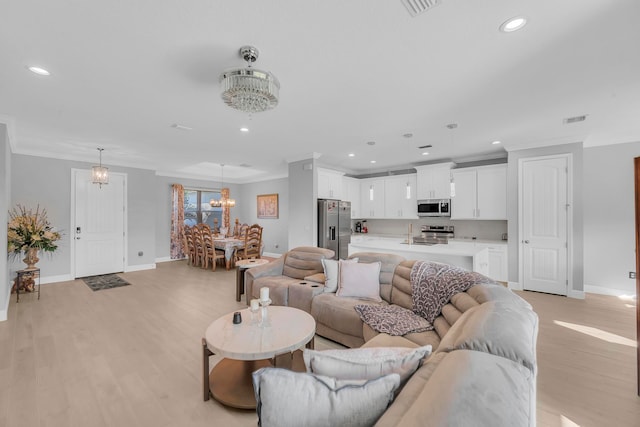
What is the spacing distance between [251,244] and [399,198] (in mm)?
3901

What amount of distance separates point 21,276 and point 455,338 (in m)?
6.55

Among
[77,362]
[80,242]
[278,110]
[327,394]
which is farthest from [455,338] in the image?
[80,242]

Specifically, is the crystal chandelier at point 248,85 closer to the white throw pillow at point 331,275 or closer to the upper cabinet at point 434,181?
the white throw pillow at point 331,275

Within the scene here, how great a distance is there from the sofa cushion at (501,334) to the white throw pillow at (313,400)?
0.44 m

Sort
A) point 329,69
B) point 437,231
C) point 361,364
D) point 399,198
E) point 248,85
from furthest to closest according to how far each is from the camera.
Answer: point 399,198, point 437,231, point 329,69, point 248,85, point 361,364

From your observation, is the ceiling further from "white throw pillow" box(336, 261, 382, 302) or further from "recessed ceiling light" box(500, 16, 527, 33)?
"white throw pillow" box(336, 261, 382, 302)

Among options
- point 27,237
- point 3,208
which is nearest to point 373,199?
point 3,208

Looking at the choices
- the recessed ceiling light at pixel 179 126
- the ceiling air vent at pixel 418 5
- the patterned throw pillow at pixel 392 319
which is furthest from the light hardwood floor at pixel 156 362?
the ceiling air vent at pixel 418 5

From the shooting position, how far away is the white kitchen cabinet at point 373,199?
22.6 feet

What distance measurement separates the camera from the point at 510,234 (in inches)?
190

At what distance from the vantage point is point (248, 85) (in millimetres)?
1938

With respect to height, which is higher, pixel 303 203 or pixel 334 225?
pixel 303 203

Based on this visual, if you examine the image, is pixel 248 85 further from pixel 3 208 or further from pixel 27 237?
pixel 27 237

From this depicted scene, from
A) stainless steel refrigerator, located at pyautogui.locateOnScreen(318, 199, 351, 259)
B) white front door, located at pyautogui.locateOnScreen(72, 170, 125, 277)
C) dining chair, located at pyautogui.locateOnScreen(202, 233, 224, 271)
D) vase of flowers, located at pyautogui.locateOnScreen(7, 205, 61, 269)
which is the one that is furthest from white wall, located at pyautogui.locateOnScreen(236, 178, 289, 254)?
vase of flowers, located at pyautogui.locateOnScreen(7, 205, 61, 269)
